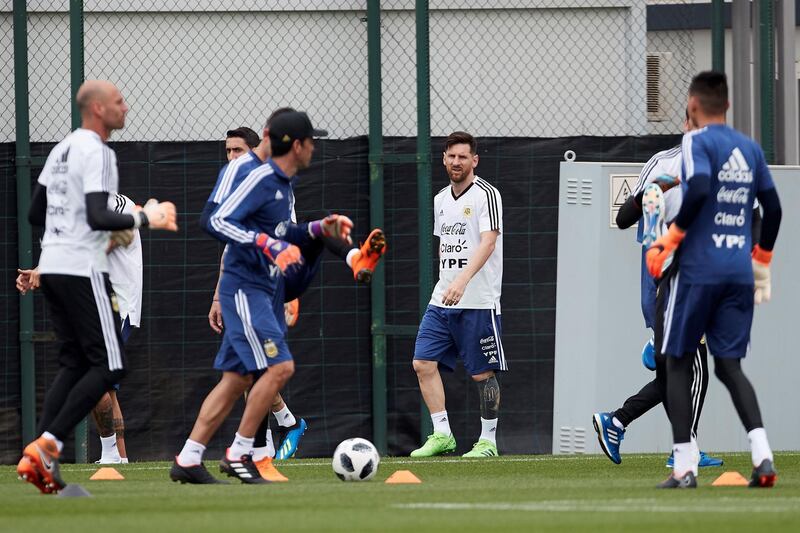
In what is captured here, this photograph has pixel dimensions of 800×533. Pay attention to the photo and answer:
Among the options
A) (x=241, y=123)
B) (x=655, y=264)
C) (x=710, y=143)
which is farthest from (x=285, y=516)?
(x=241, y=123)

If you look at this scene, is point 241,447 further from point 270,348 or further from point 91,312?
point 91,312

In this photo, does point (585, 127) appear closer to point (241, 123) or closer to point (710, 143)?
point (241, 123)

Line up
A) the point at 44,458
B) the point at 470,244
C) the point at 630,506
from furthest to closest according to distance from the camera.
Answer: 1. the point at 470,244
2. the point at 44,458
3. the point at 630,506

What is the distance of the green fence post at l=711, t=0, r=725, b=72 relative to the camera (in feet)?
40.9

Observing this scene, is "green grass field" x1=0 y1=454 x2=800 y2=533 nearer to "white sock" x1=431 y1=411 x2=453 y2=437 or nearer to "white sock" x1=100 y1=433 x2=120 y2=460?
"white sock" x1=431 y1=411 x2=453 y2=437

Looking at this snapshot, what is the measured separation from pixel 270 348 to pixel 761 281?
2505 millimetres

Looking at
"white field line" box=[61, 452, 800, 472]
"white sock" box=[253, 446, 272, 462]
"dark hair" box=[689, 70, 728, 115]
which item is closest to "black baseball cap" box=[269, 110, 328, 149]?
"white sock" box=[253, 446, 272, 462]

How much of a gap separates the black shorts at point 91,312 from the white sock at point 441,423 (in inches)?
156

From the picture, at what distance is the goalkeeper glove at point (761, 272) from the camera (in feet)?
25.6

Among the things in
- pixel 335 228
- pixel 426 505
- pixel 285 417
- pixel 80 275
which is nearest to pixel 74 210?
pixel 80 275

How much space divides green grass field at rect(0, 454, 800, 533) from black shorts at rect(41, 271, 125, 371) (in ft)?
2.20

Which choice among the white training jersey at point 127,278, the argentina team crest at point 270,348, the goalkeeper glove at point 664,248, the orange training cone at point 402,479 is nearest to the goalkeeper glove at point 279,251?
the argentina team crest at point 270,348

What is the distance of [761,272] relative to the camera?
25.6ft

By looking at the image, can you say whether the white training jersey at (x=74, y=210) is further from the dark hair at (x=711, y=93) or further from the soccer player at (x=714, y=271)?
the dark hair at (x=711, y=93)
